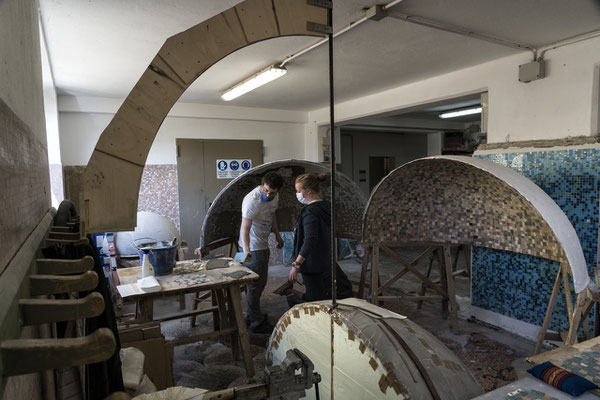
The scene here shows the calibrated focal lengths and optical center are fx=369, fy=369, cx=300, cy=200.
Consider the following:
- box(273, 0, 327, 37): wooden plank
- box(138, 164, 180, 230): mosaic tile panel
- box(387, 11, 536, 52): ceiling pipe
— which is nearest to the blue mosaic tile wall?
box(387, 11, 536, 52): ceiling pipe

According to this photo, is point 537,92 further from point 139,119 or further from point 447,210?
point 139,119

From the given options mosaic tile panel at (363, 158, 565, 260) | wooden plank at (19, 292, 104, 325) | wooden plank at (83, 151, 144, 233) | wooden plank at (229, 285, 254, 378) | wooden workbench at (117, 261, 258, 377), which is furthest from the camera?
mosaic tile panel at (363, 158, 565, 260)

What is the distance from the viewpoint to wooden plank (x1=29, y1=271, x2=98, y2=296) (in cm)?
75

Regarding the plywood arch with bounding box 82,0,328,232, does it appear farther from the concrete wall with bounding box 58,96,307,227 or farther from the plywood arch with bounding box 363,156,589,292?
the concrete wall with bounding box 58,96,307,227

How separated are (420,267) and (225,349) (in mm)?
4716

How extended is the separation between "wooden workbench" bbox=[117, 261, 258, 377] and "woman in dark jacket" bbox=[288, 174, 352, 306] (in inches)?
26.4

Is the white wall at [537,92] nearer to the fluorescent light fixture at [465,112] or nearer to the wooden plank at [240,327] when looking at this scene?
the fluorescent light fixture at [465,112]

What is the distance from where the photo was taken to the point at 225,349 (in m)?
3.87

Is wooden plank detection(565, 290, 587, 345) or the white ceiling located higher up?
the white ceiling

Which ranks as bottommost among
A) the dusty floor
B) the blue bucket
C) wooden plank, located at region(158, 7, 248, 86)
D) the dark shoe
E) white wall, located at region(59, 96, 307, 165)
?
the dusty floor

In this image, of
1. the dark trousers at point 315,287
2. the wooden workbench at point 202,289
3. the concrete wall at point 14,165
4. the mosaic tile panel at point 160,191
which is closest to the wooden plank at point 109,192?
the concrete wall at point 14,165

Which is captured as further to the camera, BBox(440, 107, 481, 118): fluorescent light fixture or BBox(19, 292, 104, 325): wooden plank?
BBox(440, 107, 481, 118): fluorescent light fixture

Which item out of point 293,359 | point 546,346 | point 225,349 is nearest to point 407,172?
point 546,346

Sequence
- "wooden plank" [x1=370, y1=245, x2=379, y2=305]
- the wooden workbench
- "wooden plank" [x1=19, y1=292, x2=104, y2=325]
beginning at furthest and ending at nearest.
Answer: "wooden plank" [x1=370, y1=245, x2=379, y2=305]
the wooden workbench
"wooden plank" [x1=19, y1=292, x2=104, y2=325]
